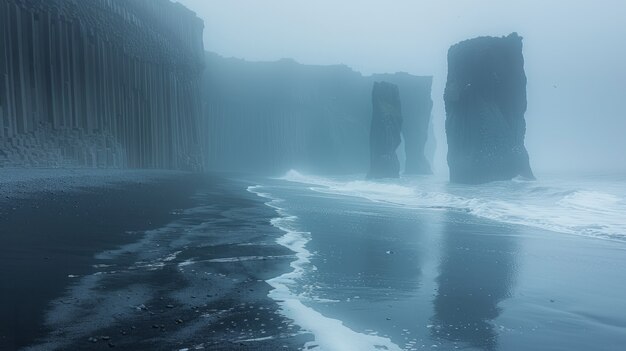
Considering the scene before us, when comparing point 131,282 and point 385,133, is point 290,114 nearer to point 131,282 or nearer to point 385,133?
point 385,133

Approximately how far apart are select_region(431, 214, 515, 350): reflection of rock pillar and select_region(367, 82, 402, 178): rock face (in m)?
54.0

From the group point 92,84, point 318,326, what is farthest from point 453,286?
point 92,84

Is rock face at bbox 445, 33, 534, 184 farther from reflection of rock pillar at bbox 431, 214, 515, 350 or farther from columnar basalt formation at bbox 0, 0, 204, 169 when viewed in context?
reflection of rock pillar at bbox 431, 214, 515, 350

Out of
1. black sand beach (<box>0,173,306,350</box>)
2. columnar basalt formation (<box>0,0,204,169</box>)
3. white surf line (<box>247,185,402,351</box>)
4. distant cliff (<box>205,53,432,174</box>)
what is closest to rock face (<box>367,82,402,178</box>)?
columnar basalt formation (<box>0,0,204,169</box>)

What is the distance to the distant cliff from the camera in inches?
3831

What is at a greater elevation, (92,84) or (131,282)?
(92,84)

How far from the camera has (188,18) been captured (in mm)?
56781

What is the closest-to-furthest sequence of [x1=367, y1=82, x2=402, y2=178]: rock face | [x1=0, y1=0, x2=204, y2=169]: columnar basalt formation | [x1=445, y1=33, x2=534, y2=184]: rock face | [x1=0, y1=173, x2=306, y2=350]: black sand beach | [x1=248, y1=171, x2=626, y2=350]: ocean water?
[x1=0, y1=173, x2=306, y2=350]: black sand beach → [x1=248, y1=171, x2=626, y2=350]: ocean water → [x1=0, y1=0, x2=204, y2=169]: columnar basalt formation → [x1=445, y1=33, x2=534, y2=184]: rock face → [x1=367, y1=82, x2=402, y2=178]: rock face

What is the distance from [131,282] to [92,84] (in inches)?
1005

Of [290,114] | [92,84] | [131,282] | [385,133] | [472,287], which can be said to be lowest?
[472,287]

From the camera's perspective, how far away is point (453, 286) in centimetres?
693

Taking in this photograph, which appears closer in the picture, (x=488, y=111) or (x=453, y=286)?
(x=453, y=286)

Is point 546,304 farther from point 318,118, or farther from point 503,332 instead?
point 318,118

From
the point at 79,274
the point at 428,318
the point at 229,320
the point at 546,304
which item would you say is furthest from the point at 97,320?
the point at 546,304
